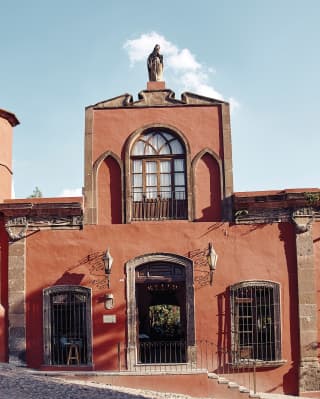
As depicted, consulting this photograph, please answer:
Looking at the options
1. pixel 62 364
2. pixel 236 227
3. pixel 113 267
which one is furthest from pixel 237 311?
pixel 62 364

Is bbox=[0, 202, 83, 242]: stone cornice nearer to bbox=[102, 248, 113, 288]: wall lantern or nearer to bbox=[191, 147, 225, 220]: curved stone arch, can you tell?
bbox=[102, 248, 113, 288]: wall lantern

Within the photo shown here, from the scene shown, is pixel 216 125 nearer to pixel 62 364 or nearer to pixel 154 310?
pixel 62 364

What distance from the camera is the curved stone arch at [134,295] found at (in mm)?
14656

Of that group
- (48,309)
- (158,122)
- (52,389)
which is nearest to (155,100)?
(158,122)

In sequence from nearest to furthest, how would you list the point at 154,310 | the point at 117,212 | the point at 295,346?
the point at 295,346
the point at 117,212
the point at 154,310

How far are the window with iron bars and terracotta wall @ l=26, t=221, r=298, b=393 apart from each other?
0.20 meters

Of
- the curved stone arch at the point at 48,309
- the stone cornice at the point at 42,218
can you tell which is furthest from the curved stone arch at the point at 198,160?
the curved stone arch at the point at 48,309

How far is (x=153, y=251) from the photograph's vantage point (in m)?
14.9

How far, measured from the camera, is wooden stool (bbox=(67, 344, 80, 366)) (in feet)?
48.0

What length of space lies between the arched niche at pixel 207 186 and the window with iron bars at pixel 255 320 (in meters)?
2.11

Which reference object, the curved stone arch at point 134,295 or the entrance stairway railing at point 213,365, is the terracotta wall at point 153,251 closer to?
the curved stone arch at point 134,295

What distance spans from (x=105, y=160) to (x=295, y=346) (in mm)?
7090

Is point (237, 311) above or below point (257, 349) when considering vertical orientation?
above

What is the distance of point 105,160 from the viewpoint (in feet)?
52.2
